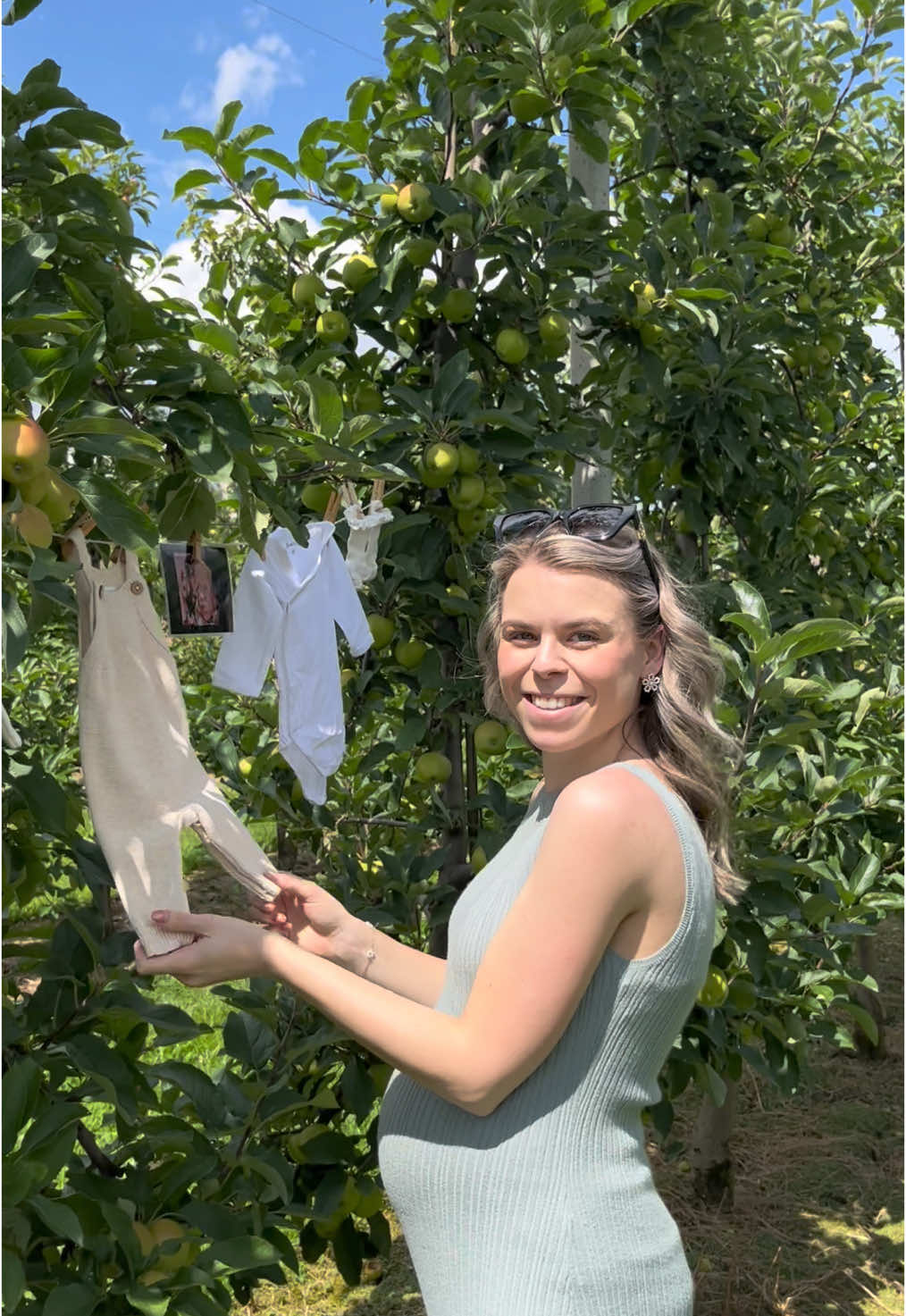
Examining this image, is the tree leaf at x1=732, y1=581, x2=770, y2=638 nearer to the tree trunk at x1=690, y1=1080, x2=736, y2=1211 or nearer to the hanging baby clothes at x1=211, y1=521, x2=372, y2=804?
the hanging baby clothes at x1=211, y1=521, x2=372, y2=804

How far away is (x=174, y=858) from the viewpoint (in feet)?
4.50

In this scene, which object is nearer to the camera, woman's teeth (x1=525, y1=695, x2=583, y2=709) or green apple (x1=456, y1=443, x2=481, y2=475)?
woman's teeth (x1=525, y1=695, x2=583, y2=709)

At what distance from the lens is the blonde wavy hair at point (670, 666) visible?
4.49 feet

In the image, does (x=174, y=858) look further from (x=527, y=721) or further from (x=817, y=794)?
(x=817, y=794)

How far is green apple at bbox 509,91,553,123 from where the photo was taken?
2.40m

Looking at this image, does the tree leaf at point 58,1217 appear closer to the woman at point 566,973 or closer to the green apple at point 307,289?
the woman at point 566,973

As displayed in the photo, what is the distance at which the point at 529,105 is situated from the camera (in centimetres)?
242

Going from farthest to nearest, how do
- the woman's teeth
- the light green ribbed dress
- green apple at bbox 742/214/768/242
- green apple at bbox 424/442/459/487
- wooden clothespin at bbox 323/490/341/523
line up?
green apple at bbox 742/214/768/242 < green apple at bbox 424/442/459/487 < wooden clothespin at bbox 323/490/341/523 < the woman's teeth < the light green ribbed dress

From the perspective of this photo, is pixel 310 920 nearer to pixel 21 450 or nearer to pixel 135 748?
pixel 135 748

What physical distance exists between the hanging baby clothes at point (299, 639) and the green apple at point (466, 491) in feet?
1.93

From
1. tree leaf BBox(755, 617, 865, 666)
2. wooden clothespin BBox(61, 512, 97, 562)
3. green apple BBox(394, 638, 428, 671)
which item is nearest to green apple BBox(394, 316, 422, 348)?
green apple BBox(394, 638, 428, 671)

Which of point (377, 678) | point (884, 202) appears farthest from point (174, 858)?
point (884, 202)

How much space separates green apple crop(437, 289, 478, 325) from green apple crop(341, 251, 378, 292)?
15cm

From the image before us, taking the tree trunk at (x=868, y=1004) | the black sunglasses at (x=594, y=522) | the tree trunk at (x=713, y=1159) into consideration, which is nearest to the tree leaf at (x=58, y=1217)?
the black sunglasses at (x=594, y=522)
